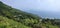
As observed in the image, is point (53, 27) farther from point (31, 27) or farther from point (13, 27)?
point (13, 27)

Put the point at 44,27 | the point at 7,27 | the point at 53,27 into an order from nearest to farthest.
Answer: the point at 7,27
the point at 44,27
the point at 53,27

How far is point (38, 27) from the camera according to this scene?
577ft

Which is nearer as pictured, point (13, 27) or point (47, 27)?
point (13, 27)

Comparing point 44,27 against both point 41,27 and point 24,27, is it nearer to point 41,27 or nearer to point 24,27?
point 41,27

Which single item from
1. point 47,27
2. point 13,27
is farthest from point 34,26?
point 13,27

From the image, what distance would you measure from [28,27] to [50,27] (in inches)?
1041

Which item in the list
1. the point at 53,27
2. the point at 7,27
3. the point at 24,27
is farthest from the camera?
the point at 53,27

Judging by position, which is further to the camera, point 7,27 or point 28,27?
point 28,27

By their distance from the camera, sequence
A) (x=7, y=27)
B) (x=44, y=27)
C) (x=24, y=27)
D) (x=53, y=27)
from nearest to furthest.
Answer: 1. (x=7, y=27)
2. (x=24, y=27)
3. (x=44, y=27)
4. (x=53, y=27)

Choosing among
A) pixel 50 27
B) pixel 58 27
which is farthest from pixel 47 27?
pixel 58 27

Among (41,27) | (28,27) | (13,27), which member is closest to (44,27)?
(41,27)

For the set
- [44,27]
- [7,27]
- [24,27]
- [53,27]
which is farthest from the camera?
[53,27]

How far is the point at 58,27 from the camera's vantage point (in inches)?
7805

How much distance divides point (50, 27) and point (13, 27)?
165 feet
